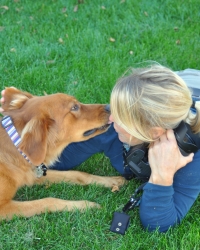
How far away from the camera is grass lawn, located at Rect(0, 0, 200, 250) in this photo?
10.7 feet

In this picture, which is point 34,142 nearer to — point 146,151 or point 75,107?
point 75,107

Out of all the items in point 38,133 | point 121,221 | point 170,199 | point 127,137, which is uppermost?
point 38,133

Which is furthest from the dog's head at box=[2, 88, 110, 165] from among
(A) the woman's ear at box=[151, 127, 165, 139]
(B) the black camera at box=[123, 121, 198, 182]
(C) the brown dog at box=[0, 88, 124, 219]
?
(A) the woman's ear at box=[151, 127, 165, 139]

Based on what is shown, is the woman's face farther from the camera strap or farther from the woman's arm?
the camera strap

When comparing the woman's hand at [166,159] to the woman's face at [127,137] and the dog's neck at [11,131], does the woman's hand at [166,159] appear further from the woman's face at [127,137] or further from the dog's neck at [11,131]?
the dog's neck at [11,131]

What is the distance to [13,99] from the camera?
Answer: 366cm

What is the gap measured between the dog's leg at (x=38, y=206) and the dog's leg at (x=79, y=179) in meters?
0.40

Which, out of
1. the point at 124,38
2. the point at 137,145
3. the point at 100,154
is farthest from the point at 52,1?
the point at 137,145

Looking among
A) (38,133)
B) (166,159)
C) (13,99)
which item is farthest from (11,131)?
(166,159)

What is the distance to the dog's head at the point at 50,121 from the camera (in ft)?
10.4

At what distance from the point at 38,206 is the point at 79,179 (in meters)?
0.59

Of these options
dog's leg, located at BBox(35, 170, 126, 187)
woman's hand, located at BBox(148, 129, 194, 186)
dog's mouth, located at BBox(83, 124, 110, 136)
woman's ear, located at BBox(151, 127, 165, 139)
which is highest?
woman's ear, located at BBox(151, 127, 165, 139)

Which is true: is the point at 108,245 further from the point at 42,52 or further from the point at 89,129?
the point at 42,52

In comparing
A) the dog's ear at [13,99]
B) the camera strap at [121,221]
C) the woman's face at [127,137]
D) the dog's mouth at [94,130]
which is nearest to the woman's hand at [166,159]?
the woman's face at [127,137]
